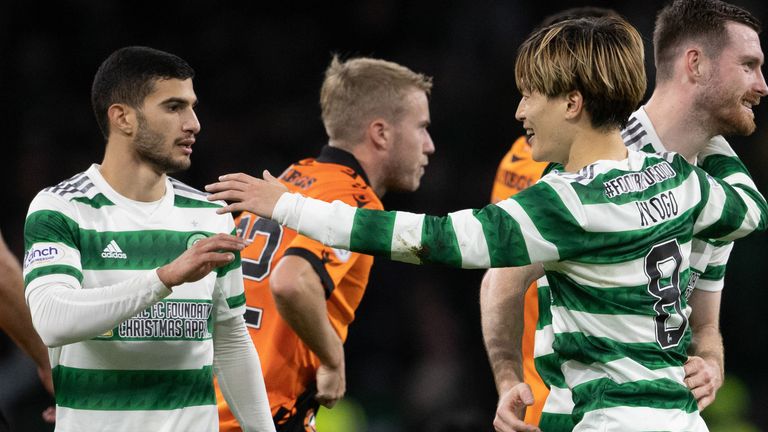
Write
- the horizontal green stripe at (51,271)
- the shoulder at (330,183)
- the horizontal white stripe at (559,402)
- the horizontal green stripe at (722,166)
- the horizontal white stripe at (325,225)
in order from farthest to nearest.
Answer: the shoulder at (330,183)
the horizontal green stripe at (722,166)
the horizontal green stripe at (51,271)
the horizontal white stripe at (559,402)
the horizontal white stripe at (325,225)

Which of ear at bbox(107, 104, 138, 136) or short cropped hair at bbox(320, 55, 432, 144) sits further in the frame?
short cropped hair at bbox(320, 55, 432, 144)

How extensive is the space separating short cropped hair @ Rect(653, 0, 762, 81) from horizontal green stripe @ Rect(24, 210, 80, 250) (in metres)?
2.09

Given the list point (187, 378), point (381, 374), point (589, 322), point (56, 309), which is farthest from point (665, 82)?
point (381, 374)

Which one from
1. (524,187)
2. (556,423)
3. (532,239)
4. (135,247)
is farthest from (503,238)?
(524,187)

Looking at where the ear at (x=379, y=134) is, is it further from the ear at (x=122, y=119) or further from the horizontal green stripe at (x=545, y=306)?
the horizontal green stripe at (x=545, y=306)

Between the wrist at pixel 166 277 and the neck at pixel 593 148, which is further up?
the neck at pixel 593 148

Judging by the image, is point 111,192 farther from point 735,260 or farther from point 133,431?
point 735,260

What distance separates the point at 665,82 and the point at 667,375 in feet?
4.19

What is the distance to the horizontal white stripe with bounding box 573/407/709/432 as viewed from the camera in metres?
2.84

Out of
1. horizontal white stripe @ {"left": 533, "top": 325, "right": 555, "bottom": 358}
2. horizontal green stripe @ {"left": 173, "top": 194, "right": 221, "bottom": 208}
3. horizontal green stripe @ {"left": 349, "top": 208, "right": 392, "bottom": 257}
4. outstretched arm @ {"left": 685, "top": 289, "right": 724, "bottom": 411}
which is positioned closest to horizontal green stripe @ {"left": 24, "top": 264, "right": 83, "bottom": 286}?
horizontal green stripe @ {"left": 173, "top": 194, "right": 221, "bottom": 208}

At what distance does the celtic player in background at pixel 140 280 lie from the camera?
122 inches

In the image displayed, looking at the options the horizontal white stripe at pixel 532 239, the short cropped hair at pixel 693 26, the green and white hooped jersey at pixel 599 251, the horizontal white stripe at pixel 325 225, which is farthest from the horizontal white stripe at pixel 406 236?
the short cropped hair at pixel 693 26

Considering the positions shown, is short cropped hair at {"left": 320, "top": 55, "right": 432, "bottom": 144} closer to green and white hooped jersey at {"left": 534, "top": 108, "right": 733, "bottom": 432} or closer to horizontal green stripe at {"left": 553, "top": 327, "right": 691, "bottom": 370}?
green and white hooped jersey at {"left": 534, "top": 108, "right": 733, "bottom": 432}

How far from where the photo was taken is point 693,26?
3.74 m
